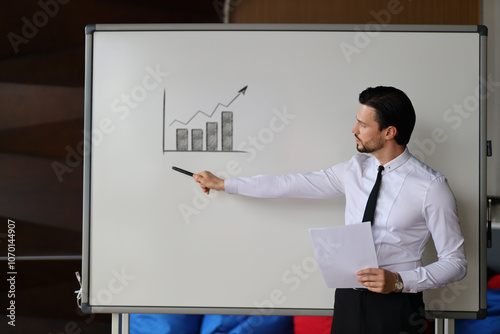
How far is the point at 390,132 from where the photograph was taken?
1.74 meters

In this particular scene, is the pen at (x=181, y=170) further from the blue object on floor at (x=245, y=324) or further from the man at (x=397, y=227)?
the blue object on floor at (x=245, y=324)

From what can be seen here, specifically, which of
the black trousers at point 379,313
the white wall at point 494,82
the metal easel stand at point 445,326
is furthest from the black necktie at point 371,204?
the white wall at point 494,82

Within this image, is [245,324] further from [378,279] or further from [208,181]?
[378,279]

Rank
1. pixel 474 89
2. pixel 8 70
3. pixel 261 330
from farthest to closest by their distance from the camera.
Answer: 1. pixel 8 70
2. pixel 261 330
3. pixel 474 89

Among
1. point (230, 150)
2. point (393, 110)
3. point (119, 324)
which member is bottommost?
point (119, 324)

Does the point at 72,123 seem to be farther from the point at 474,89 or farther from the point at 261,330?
the point at 474,89

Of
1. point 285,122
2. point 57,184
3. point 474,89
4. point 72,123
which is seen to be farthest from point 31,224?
point 474,89

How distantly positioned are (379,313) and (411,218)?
1.17ft

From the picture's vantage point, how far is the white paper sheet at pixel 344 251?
164 cm

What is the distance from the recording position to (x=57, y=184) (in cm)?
323

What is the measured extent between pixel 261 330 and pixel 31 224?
163cm

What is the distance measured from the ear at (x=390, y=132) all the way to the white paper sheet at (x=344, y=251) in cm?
33

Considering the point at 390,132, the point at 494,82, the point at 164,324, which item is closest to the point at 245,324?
the point at 164,324

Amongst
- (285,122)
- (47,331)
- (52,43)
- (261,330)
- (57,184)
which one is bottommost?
(47,331)
